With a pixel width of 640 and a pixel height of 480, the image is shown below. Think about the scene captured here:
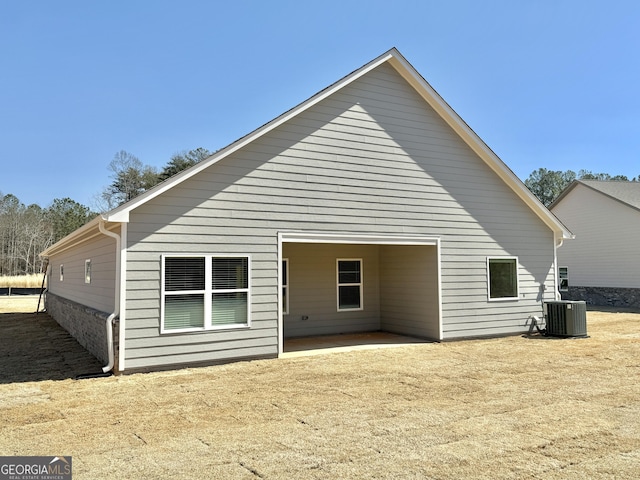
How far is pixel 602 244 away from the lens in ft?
76.0

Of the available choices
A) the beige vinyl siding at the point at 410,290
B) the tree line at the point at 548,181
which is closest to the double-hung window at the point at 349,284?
the beige vinyl siding at the point at 410,290

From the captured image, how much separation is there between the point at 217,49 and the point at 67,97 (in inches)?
530

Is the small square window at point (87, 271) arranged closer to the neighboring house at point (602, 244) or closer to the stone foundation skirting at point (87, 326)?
the stone foundation skirting at point (87, 326)

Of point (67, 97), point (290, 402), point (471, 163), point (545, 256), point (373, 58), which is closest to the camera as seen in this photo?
point (290, 402)

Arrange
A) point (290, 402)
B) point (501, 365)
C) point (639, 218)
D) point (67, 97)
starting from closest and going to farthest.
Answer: point (290, 402) → point (501, 365) → point (639, 218) → point (67, 97)

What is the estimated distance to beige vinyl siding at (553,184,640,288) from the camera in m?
21.7

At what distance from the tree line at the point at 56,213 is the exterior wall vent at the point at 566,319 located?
135ft

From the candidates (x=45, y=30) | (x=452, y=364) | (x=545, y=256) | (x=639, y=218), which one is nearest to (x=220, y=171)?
(x=452, y=364)

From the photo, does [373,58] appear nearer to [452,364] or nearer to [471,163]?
[471,163]

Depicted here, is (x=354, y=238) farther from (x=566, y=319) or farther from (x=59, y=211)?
(x=59, y=211)

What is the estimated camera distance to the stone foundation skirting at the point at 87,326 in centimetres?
885

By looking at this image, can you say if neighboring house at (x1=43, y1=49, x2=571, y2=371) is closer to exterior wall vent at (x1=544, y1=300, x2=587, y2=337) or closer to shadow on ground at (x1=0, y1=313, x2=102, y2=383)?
shadow on ground at (x1=0, y1=313, x2=102, y2=383)

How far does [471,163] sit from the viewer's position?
39.7ft

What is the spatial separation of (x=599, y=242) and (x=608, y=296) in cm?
270
